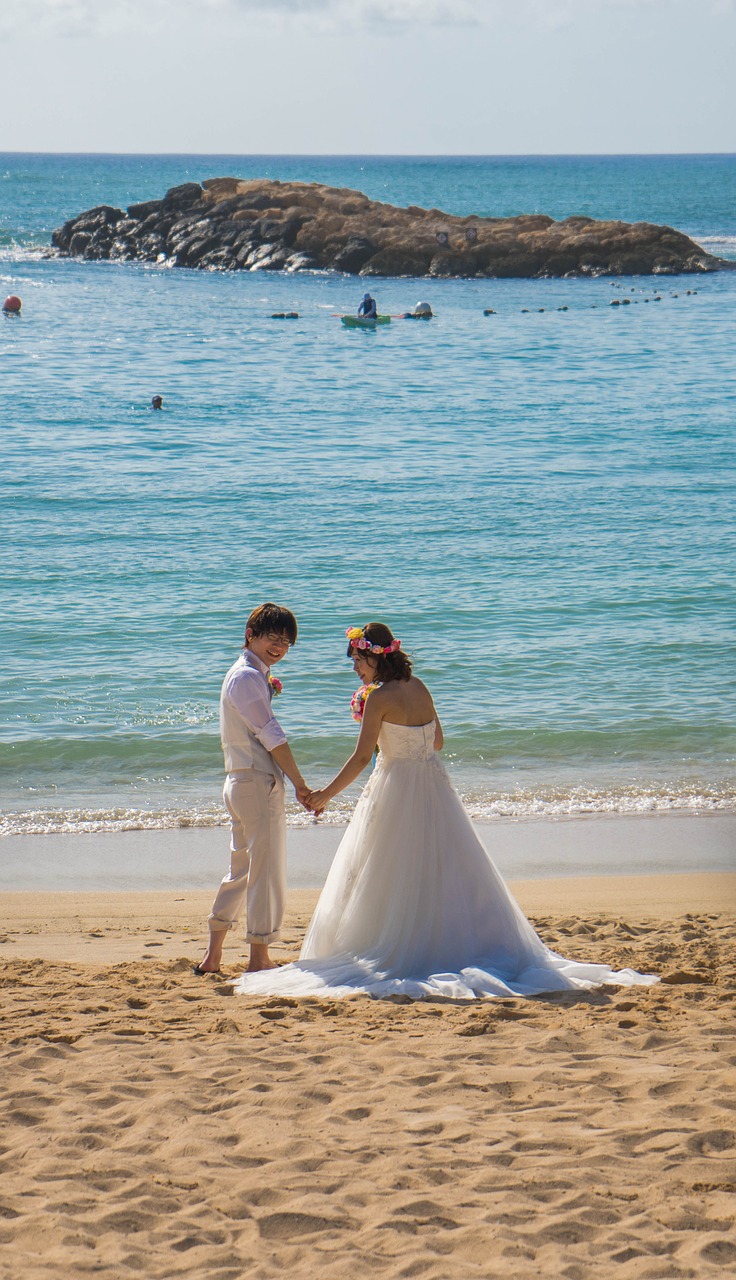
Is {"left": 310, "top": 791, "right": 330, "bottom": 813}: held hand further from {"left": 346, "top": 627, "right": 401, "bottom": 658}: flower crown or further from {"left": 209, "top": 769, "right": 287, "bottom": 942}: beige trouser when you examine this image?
{"left": 346, "top": 627, "right": 401, "bottom": 658}: flower crown

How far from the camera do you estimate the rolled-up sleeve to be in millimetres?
6320

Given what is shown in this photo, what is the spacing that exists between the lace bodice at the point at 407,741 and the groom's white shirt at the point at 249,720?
0.52m

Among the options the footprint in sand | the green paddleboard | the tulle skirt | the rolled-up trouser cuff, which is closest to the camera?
the footprint in sand

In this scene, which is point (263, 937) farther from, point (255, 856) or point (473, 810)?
point (473, 810)

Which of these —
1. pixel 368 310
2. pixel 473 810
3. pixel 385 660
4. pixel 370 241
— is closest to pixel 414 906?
pixel 385 660

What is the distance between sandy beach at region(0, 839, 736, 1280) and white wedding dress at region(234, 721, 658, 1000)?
32 centimetres

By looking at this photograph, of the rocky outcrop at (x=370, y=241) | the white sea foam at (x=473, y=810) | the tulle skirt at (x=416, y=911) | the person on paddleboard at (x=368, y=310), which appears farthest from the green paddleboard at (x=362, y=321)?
the tulle skirt at (x=416, y=911)

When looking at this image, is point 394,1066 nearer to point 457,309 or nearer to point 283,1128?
point 283,1128

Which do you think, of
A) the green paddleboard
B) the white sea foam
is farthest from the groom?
the green paddleboard

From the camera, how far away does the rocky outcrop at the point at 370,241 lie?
57812 millimetres

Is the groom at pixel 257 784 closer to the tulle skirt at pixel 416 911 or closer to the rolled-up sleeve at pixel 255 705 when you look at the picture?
the rolled-up sleeve at pixel 255 705

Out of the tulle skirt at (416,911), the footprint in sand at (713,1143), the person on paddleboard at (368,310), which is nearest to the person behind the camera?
the footprint in sand at (713,1143)

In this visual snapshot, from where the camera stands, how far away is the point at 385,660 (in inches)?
250

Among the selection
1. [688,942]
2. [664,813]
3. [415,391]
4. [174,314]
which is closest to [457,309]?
[174,314]
